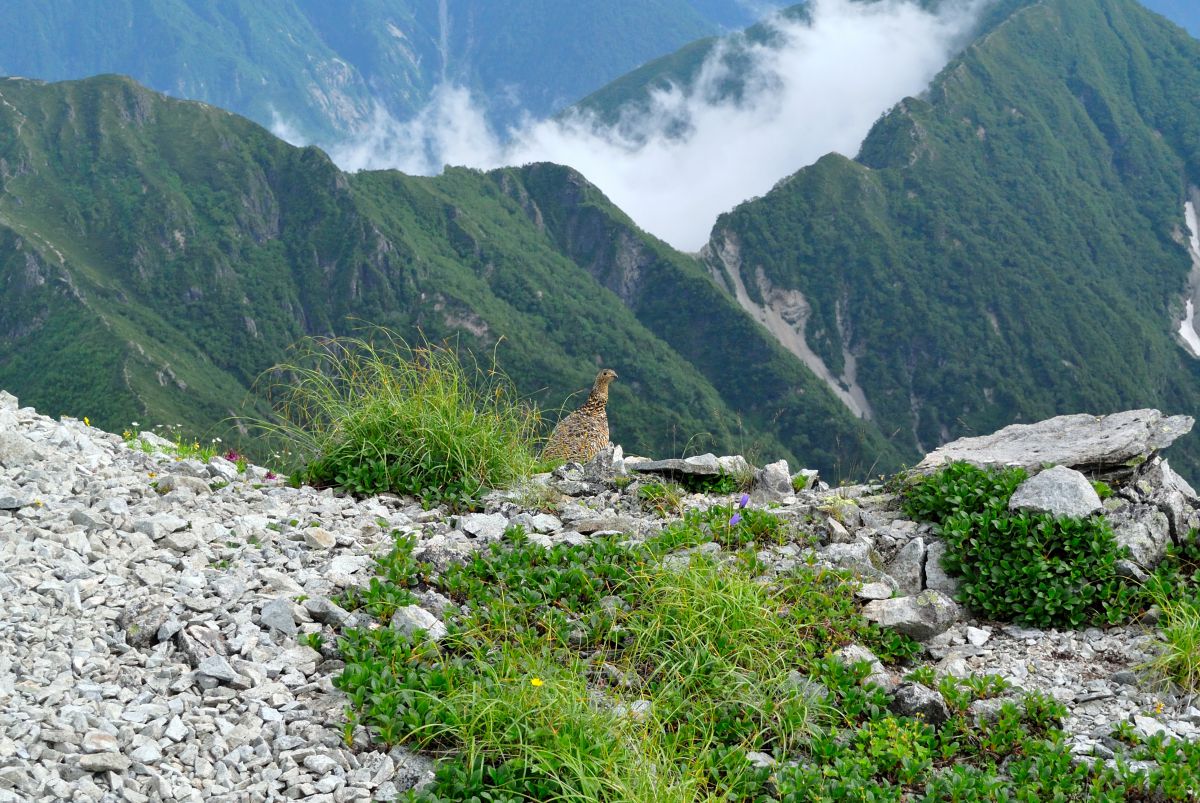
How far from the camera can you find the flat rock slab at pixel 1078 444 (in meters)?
9.48

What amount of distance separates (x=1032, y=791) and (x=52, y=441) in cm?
895

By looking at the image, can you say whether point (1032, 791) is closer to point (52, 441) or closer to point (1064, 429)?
point (1064, 429)

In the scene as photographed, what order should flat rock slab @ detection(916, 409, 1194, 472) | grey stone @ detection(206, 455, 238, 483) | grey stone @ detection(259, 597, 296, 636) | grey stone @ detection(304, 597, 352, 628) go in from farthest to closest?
grey stone @ detection(206, 455, 238, 483), flat rock slab @ detection(916, 409, 1194, 472), grey stone @ detection(304, 597, 352, 628), grey stone @ detection(259, 597, 296, 636)

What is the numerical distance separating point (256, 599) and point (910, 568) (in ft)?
17.3

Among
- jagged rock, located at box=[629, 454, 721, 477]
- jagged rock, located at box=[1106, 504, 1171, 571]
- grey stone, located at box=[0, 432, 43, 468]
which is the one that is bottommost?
jagged rock, located at box=[1106, 504, 1171, 571]

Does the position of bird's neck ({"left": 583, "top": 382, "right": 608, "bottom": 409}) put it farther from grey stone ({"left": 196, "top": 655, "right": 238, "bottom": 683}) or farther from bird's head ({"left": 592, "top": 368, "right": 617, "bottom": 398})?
grey stone ({"left": 196, "top": 655, "right": 238, "bottom": 683})

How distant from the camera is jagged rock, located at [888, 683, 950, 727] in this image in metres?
6.46

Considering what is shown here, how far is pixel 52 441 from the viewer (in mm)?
9852

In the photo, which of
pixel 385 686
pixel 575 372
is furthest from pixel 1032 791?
pixel 575 372

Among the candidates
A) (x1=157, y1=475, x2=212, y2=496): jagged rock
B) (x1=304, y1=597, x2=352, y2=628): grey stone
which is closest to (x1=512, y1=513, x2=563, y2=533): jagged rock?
(x1=304, y1=597, x2=352, y2=628): grey stone

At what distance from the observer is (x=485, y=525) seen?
895 centimetres

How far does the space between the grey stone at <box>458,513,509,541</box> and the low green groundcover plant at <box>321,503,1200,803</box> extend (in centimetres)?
74

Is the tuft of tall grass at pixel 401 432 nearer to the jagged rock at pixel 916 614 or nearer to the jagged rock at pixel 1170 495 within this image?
the jagged rock at pixel 916 614

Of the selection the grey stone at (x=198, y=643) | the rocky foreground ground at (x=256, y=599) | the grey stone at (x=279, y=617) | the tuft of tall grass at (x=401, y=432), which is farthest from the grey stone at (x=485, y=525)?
the grey stone at (x=198, y=643)
